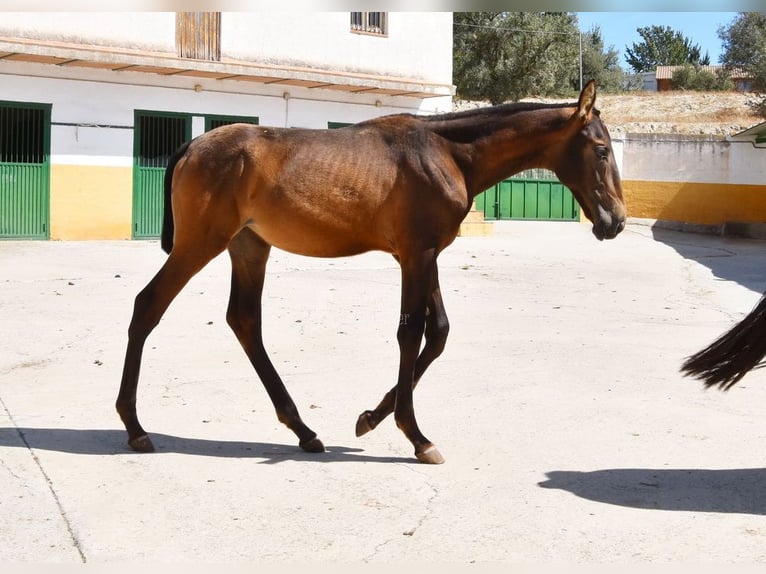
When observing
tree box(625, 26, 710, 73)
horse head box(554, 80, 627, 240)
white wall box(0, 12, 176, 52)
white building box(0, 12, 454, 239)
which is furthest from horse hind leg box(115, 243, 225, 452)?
tree box(625, 26, 710, 73)

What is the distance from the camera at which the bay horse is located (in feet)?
18.8

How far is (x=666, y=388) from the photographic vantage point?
25.1 feet

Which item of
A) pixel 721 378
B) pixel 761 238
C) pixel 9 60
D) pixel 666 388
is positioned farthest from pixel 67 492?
pixel 761 238

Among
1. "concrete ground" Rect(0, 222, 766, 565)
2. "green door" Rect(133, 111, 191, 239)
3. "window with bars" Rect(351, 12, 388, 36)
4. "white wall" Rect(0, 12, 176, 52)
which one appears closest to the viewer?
"concrete ground" Rect(0, 222, 766, 565)

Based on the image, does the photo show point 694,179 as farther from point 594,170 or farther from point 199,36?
point 594,170

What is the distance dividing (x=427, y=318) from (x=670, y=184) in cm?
2531

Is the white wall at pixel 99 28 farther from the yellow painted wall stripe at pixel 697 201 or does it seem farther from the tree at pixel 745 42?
the tree at pixel 745 42

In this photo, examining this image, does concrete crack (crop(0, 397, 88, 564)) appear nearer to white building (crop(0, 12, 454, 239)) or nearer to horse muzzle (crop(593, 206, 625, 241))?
horse muzzle (crop(593, 206, 625, 241))

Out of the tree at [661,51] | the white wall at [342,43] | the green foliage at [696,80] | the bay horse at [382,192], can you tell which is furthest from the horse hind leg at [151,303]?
the tree at [661,51]

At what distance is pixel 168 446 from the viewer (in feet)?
19.4

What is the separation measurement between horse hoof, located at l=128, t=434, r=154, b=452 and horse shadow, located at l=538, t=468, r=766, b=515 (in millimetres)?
2191

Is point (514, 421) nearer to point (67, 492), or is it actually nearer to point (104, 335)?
point (67, 492)

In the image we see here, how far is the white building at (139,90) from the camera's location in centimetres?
1950

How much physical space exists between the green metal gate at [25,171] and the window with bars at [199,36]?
3.03 metres
